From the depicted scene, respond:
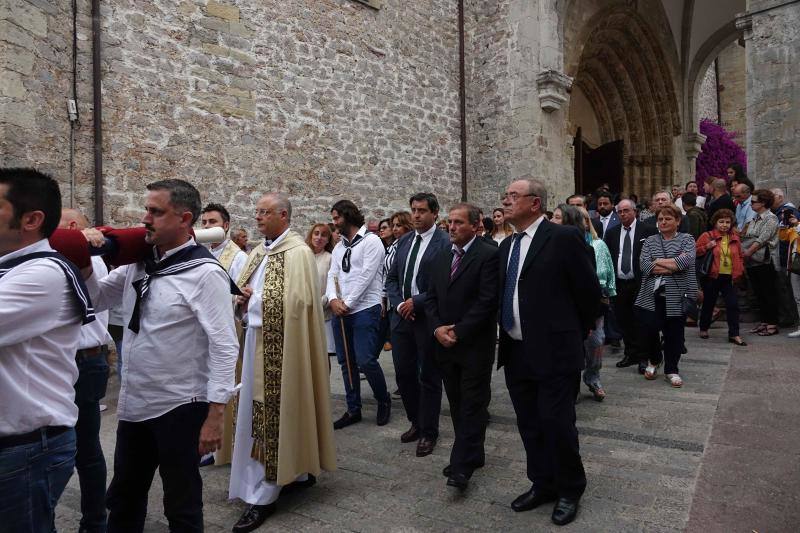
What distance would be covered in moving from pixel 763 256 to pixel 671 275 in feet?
10.3

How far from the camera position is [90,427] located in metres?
2.89

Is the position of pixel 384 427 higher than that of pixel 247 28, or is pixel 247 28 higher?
pixel 247 28

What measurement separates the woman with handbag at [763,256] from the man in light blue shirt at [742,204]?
2.93 feet

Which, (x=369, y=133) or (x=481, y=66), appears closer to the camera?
(x=369, y=133)

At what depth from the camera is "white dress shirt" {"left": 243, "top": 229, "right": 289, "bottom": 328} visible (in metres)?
3.45

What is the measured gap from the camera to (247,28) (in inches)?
345

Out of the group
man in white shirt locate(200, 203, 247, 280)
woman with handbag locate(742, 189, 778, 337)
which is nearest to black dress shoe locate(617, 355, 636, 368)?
woman with handbag locate(742, 189, 778, 337)

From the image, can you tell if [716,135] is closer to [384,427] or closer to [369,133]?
[369,133]

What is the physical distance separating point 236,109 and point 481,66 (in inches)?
252

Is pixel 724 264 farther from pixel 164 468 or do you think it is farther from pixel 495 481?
pixel 164 468

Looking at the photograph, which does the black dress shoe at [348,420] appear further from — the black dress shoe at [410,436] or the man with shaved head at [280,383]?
the man with shaved head at [280,383]

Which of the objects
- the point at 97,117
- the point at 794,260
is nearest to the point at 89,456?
the point at 97,117

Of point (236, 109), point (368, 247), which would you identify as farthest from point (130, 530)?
point (236, 109)

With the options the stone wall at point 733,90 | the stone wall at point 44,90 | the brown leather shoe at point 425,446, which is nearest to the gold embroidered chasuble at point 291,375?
the brown leather shoe at point 425,446
